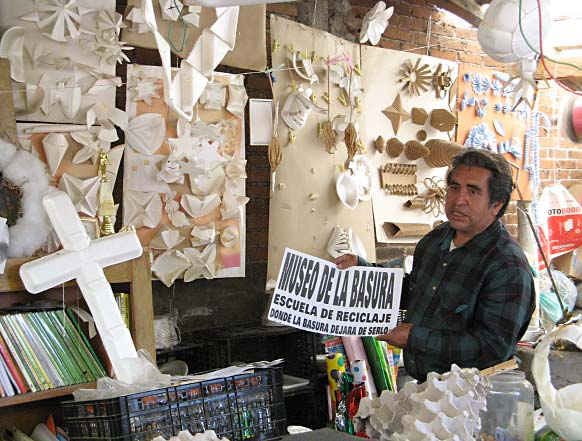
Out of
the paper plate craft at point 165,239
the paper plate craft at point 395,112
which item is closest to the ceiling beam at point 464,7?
the paper plate craft at point 395,112

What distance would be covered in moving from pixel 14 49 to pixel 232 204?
1.23 metres

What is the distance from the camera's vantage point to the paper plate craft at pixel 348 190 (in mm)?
4195

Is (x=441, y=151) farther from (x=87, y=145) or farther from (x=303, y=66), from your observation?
(x=87, y=145)

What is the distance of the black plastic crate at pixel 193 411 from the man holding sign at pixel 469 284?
107 cm

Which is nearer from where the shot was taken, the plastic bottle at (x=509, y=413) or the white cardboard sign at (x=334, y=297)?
the plastic bottle at (x=509, y=413)

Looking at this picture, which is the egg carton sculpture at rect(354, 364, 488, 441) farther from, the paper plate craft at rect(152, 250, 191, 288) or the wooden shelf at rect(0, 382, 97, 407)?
the paper plate craft at rect(152, 250, 191, 288)

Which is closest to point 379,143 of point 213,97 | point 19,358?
point 213,97

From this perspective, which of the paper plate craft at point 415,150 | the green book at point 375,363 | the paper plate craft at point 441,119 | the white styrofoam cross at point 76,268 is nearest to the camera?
the white styrofoam cross at point 76,268

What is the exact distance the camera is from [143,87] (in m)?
3.39

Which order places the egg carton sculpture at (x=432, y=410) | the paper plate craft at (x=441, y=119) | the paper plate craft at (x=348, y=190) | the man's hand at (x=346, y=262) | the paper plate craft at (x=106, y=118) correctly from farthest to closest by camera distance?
the paper plate craft at (x=441, y=119)
the paper plate craft at (x=348, y=190)
the paper plate craft at (x=106, y=118)
the man's hand at (x=346, y=262)
the egg carton sculpture at (x=432, y=410)

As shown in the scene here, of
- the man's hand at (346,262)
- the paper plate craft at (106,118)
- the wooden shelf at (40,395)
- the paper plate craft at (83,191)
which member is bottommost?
the wooden shelf at (40,395)

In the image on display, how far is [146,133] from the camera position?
3.39 metres

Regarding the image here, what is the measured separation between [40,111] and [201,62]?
670mm

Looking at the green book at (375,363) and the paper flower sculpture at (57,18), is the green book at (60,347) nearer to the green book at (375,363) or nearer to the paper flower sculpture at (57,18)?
the paper flower sculpture at (57,18)
